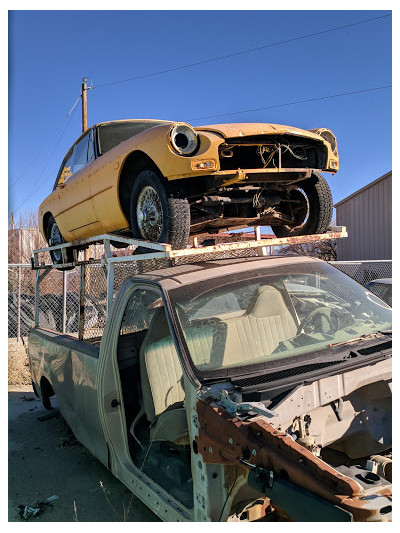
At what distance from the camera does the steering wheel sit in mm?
2906

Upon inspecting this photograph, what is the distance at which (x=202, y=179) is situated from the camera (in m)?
3.92

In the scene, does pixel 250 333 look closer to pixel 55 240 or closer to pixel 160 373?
pixel 160 373

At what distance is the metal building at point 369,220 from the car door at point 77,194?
31.8 ft

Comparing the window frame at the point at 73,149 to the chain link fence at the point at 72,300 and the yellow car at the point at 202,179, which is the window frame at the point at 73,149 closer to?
the yellow car at the point at 202,179

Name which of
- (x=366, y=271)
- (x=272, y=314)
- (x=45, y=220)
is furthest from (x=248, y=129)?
(x=366, y=271)

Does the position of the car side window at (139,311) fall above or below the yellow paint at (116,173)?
below

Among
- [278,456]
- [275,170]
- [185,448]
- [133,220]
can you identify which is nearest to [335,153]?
[275,170]

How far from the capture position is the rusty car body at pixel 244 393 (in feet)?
6.07

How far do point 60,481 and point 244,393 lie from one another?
2410mm

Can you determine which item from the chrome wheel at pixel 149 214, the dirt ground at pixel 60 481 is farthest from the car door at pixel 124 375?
the chrome wheel at pixel 149 214

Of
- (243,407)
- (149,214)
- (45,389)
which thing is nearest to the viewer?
(243,407)

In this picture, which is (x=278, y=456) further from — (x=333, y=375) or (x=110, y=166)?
(x=110, y=166)

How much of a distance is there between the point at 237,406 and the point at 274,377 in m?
0.31

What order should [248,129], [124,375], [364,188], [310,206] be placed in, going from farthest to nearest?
[364,188], [310,206], [248,129], [124,375]
